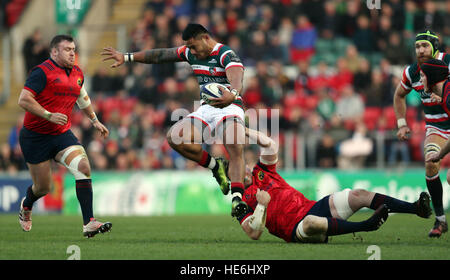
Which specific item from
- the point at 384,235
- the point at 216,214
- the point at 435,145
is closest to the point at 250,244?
the point at 384,235

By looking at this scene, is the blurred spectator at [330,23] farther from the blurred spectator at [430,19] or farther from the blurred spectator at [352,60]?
the blurred spectator at [430,19]

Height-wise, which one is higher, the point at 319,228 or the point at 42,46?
the point at 42,46

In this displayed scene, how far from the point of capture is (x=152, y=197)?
67.1 ft

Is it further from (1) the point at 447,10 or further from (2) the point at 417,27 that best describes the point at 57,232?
(1) the point at 447,10

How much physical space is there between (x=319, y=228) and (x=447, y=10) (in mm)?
15896

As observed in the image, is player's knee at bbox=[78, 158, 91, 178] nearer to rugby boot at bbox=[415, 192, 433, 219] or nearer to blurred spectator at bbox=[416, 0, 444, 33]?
rugby boot at bbox=[415, 192, 433, 219]

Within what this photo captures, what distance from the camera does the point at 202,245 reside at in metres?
10.2

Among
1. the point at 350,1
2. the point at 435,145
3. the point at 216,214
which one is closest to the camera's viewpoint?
the point at 435,145

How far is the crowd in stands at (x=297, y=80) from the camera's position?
20.0 meters

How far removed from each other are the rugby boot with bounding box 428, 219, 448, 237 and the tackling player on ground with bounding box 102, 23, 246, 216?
278cm

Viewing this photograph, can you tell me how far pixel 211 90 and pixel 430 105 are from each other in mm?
3214

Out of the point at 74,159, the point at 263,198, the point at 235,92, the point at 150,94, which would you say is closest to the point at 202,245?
the point at 263,198

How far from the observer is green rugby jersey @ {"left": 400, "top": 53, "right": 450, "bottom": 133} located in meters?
11.6

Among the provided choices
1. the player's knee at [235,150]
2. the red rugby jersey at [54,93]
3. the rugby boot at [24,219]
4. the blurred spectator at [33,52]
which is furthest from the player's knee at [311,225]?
the blurred spectator at [33,52]
